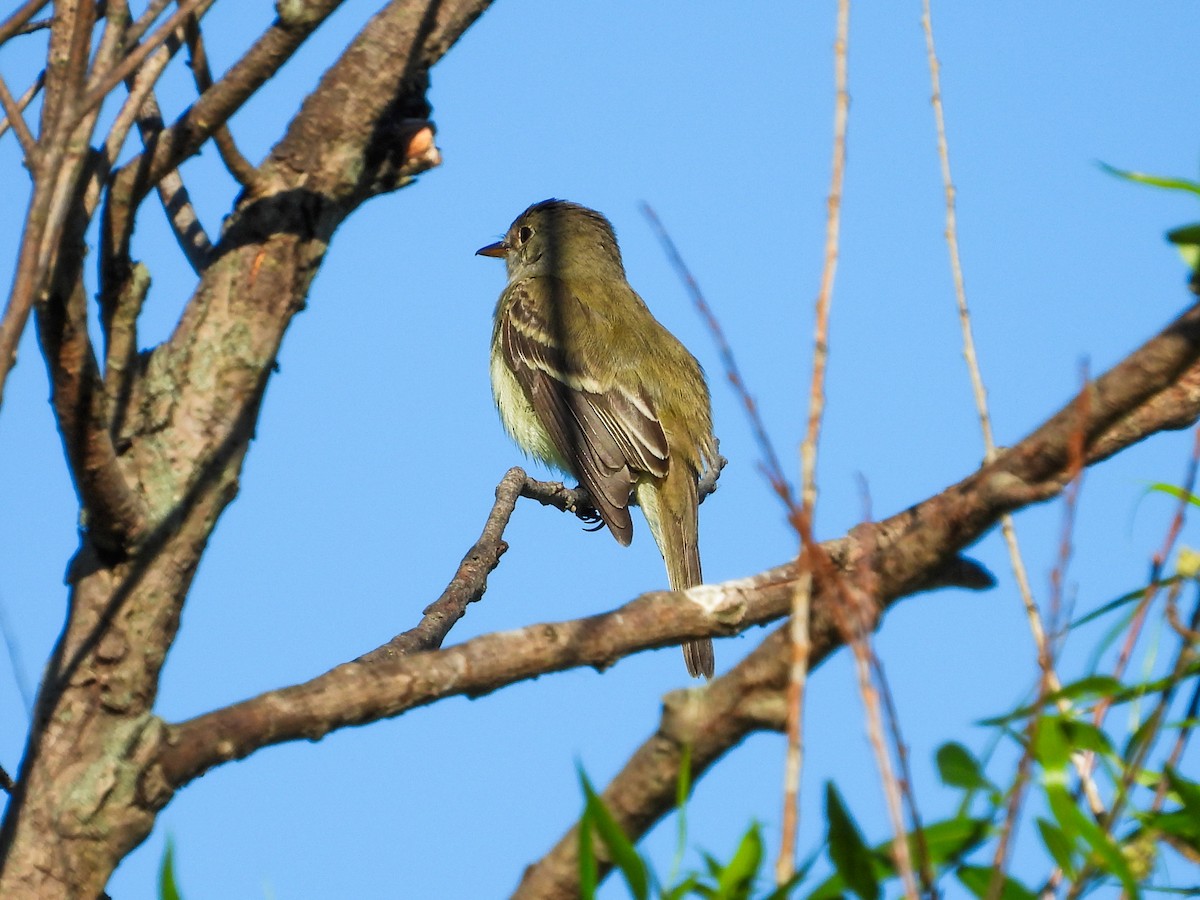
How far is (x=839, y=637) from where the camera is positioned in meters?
1.90

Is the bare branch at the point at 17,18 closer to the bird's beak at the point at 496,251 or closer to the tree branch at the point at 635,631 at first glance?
the tree branch at the point at 635,631

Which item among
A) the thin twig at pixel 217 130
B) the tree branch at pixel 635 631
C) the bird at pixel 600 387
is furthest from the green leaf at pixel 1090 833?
the bird at pixel 600 387

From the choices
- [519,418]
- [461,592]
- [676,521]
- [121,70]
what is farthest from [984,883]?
[519,418]

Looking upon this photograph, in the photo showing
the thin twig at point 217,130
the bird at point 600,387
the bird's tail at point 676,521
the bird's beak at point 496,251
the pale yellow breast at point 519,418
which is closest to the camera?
the thin twig at point 217,130

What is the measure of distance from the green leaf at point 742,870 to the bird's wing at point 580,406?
6385mm

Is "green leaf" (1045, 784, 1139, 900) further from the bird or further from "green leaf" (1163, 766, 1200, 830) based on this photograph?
the bird

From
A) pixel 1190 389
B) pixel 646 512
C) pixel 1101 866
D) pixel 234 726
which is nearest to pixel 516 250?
pixel 646 512

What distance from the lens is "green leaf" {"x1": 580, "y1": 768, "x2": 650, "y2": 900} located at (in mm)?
1746

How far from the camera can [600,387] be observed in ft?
29.4

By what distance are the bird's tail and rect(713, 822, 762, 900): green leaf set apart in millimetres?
5670

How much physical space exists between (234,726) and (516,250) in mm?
8466

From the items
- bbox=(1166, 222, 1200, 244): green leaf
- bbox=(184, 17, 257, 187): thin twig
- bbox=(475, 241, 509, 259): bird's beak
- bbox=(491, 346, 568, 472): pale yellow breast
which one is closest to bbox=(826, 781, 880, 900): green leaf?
bbox=(1166, 222, 1200, 244): green leaf

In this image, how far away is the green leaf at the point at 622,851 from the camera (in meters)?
1.75

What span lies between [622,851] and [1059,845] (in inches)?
20.7
